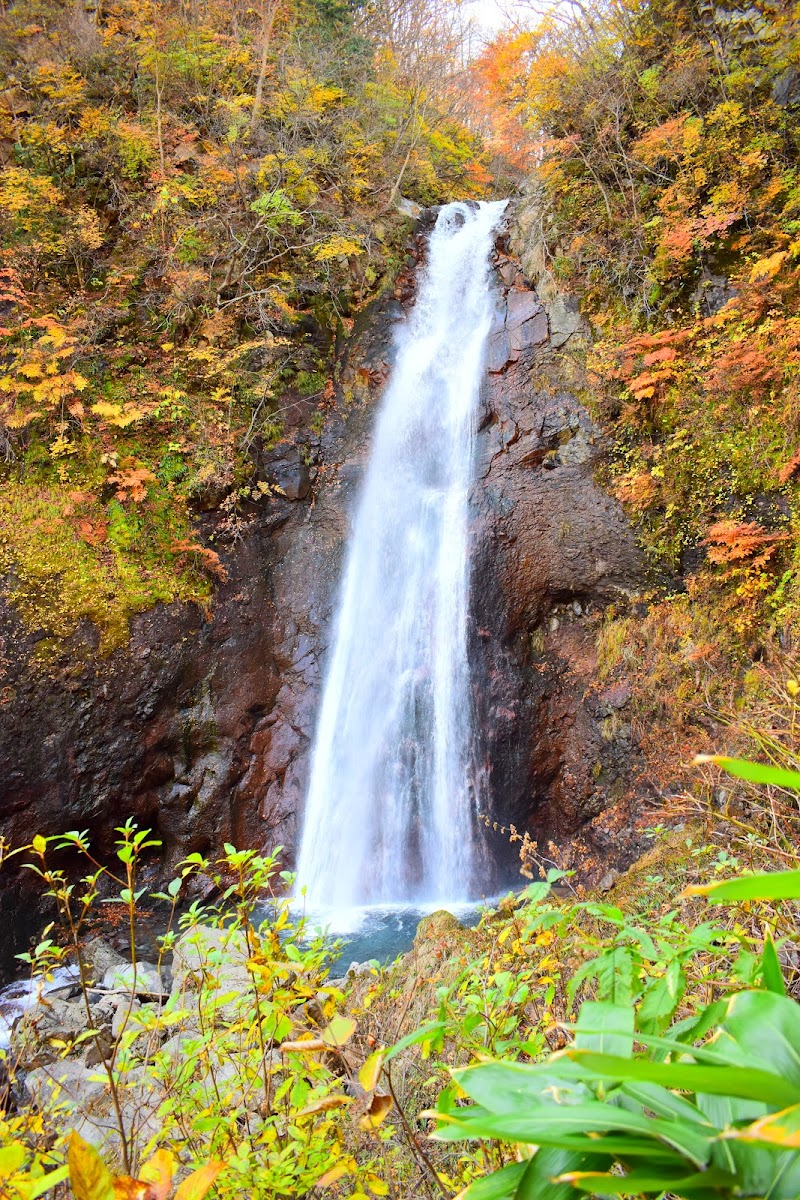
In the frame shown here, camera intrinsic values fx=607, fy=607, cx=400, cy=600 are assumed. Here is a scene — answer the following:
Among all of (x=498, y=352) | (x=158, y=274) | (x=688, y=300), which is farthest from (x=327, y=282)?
(x=688, y=300)

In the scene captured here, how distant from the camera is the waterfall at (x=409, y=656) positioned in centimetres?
790

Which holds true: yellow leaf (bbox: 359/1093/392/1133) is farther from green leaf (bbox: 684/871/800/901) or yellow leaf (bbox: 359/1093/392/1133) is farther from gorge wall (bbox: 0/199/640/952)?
gorge wall (bbox: 0/199/640/952)

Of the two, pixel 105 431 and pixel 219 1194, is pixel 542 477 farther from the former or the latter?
pixel 219 1194

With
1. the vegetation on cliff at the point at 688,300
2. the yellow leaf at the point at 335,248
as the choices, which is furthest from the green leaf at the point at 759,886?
the yellow leaf at the point at 335,248

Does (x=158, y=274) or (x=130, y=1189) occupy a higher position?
(x=158, y=274)

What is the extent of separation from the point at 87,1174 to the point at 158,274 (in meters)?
11.5

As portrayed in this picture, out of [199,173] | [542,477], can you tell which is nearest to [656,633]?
[542,477]

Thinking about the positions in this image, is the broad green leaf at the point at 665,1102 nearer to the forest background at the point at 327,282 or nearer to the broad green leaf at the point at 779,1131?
the broad green leaf at the point at 779,1131

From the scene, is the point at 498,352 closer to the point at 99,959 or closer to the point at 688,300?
the point at 688,300

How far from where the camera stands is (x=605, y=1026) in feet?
2.24

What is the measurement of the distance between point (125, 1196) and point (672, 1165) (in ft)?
2.97

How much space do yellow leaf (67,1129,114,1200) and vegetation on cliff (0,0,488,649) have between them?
838 centimetres

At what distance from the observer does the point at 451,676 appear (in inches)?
335

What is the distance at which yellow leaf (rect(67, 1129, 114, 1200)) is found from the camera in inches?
31.3
